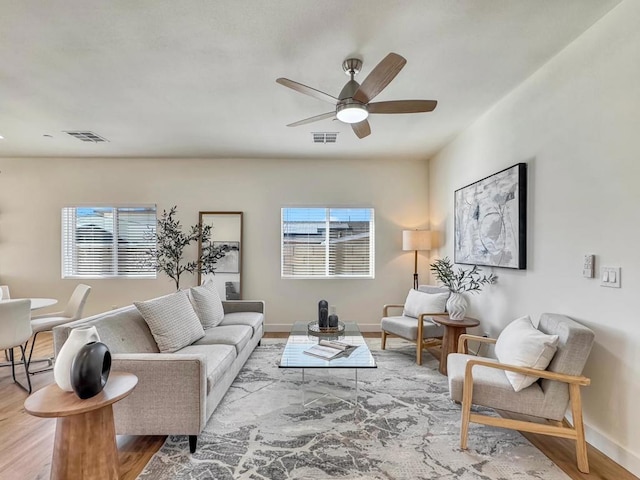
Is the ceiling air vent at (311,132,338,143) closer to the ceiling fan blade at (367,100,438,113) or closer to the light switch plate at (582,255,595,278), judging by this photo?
A: the ceiling fan blade at (367,100,438,113)

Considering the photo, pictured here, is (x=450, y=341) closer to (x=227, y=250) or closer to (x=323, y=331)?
(x=323, y=331)

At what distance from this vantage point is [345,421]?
2.49 meters

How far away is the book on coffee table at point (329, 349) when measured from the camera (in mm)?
2769

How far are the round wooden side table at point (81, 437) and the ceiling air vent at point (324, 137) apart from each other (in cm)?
340

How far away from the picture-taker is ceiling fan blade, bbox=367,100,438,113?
2.46m

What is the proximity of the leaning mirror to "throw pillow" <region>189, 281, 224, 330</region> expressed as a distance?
1409mm

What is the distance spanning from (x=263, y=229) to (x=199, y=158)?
149 cm

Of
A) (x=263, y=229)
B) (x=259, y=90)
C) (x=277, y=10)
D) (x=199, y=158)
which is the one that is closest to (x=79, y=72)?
(x=259, y=90)

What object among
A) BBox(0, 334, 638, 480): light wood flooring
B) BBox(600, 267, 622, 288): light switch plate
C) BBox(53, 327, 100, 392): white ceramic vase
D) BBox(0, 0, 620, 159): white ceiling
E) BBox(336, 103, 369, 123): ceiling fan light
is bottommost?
BBox(0, 334, 638, 480): light wood flooring

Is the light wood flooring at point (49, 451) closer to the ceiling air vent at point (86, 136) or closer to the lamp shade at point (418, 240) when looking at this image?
the lamp shade at point (418, 240)

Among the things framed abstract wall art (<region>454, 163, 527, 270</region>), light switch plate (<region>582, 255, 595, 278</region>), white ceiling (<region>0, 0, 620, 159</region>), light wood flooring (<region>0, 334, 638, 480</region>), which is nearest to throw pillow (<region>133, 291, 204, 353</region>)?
light wood flooring (<region>0, 334, 638, 480</region>)

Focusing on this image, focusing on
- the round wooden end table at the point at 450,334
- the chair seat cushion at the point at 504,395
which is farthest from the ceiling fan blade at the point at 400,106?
the round wooden end table at the point at 450,334

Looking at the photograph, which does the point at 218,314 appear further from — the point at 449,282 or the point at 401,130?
the point at 401,130

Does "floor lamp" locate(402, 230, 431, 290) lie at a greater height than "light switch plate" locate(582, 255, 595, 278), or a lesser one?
greater
